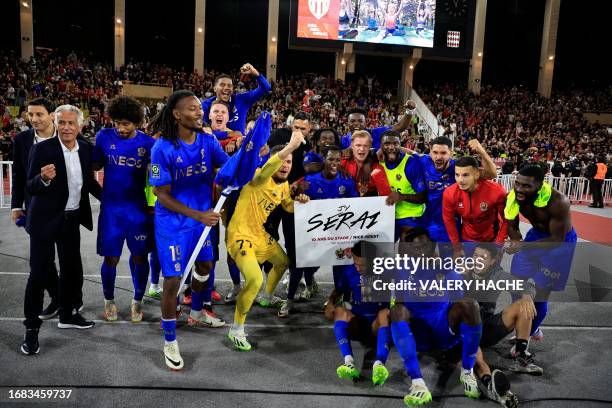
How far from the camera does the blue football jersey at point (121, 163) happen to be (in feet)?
13.9

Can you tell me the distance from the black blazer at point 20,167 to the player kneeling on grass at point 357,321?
2922 millimetres

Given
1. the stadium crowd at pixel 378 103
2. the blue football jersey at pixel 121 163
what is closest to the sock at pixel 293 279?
the blue football jersey at pixel 121 163

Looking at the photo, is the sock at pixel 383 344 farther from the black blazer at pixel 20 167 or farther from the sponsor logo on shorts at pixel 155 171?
the black blazer at pixel 20 167

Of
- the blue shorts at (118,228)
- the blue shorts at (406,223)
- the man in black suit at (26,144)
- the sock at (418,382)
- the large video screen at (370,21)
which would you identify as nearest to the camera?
the sock at (418,382)

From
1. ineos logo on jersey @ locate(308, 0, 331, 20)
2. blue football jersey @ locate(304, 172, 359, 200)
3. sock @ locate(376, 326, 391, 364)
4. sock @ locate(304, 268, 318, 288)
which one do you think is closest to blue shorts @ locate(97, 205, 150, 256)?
blue football jersey @ locate(304, 172, 359, 200)

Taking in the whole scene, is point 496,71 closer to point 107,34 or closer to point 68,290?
point 107,34

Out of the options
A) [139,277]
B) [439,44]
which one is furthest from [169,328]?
[439,44]

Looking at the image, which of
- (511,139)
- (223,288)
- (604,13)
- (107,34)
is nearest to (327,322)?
(223,288)

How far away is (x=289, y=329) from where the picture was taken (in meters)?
4.51

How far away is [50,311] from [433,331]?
3658 millimetres

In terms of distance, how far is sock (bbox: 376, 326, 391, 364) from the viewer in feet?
11.7

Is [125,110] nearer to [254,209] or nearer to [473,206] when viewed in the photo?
[254,209]

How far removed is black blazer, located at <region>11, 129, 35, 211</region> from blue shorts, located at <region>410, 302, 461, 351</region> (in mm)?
3541

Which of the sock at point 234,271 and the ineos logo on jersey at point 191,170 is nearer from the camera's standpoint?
the ineos logo on jersey at point 191,170
